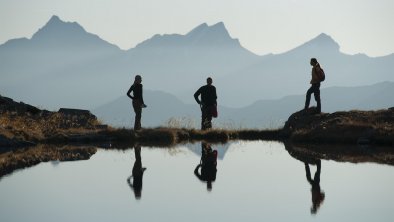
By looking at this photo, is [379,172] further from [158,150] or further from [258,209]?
[158,150]

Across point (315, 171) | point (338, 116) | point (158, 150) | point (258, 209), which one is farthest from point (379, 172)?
point (338, 116)

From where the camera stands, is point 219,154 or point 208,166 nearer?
point 208,166

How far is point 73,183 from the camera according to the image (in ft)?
43.6

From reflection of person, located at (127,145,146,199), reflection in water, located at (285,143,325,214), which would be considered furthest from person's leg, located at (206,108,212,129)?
reflection of person, located at (127,145,146,199)

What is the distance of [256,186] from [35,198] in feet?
12.6

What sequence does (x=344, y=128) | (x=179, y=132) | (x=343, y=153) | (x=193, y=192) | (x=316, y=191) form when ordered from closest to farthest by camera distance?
1. (x=193, y=192)
2. (x=316, y=191)
3. (x=343, y=153)
4. (x=344, y=128)
5. (x=179, y=132)

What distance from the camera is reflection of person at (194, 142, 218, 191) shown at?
45.6 ft

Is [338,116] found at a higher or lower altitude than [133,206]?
higher

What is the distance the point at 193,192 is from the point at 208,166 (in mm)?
4426

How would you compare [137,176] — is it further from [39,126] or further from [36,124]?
[36,124]

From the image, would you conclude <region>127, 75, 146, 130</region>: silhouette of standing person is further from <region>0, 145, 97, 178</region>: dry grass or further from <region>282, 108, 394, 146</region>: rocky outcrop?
<region>282, 108, 394, 146</region>: rocky outcrop

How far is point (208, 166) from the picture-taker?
53.8 ft

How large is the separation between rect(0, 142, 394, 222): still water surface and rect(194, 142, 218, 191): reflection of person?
112mm

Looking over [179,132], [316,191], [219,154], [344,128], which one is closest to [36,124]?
[179,132]
